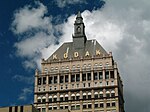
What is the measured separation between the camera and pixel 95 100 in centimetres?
19788

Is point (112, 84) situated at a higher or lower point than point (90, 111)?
higher

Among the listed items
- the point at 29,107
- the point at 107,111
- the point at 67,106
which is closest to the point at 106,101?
the point at 107,111

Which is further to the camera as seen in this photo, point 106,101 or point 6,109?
point 106,101

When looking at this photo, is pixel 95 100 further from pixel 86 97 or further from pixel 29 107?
pixel 29 107

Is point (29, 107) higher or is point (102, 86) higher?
point (102, 86)

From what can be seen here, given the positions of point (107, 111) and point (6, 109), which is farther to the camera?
point (107, 111)

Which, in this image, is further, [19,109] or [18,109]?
[18,109]

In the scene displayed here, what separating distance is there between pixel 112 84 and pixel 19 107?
72.0 metres

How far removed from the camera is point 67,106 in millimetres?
199625

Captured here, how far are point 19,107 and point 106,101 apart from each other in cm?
6788

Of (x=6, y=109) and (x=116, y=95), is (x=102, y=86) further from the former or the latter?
(x=6, y=109)

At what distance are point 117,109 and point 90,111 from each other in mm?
12425

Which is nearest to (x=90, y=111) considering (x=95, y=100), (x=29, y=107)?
(x=95, y=100)

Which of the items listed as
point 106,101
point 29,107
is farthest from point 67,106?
point 29,107
